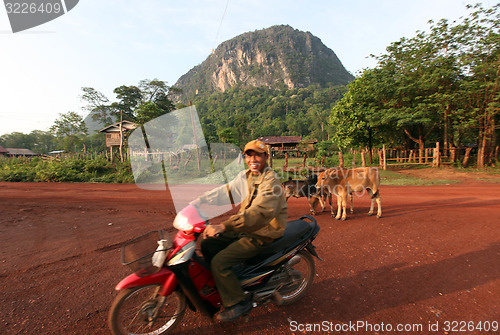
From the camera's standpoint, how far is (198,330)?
2.53 meters

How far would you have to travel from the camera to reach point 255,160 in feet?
8.34

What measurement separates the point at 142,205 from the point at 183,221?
7074 millimetres

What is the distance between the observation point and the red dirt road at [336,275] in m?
2.61

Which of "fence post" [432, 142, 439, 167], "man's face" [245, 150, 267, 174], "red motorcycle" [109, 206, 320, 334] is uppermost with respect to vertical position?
"man's face" [245, 150, 267, 174]

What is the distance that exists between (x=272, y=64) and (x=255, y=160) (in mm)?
171562

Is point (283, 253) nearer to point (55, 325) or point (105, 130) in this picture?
point (55, 325)

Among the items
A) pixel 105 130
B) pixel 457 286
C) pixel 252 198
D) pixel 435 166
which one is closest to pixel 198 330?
pixel 252 198

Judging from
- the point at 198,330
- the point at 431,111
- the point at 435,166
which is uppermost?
the point at 431,111

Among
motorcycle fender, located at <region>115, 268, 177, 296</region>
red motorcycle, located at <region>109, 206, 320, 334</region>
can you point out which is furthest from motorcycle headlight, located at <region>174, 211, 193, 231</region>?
motorcycle fender, located at <region>115, 268, 177, 296</region>

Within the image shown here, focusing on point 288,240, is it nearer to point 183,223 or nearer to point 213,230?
point 213,230

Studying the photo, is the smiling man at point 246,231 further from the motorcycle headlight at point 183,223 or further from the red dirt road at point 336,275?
the red dirt road at point 336,275

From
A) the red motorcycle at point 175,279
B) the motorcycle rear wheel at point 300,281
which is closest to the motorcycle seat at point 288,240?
the red motorcycle at point 175,279

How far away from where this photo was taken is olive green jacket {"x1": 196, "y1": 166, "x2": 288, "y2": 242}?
2256mm

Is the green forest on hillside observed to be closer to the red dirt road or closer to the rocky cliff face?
the red dirt road
